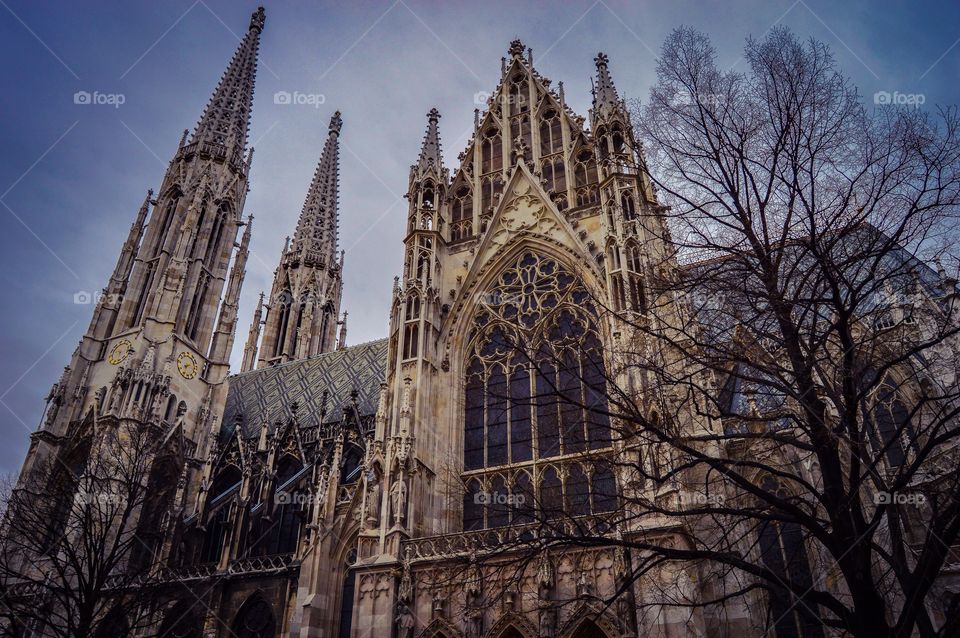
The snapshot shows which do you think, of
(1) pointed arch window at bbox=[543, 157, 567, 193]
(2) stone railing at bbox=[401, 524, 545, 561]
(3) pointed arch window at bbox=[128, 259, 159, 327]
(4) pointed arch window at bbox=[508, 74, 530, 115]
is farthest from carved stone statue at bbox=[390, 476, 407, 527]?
(3) pointed arch window at bbox=[128, 259, 159, 327]

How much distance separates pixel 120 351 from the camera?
29.5m

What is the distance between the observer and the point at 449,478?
1695 centimetres

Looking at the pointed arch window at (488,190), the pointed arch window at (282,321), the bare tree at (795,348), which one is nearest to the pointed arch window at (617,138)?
the pointed arch window at (488,190)

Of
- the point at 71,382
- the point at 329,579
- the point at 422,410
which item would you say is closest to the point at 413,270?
the point at 422,410

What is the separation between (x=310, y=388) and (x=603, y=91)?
58.3 ft

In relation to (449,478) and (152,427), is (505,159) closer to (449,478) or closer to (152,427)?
(449,478)

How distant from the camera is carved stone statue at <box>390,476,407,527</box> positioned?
51.7 ft

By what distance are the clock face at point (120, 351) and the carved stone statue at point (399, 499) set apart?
17863mm

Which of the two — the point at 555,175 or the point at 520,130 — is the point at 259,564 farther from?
the point at 520,130

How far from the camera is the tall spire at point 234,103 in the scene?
126ft

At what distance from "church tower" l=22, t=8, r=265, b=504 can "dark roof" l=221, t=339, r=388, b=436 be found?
1845 mm

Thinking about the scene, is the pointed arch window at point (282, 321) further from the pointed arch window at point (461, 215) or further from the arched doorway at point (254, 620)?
the arched doorway at point (254, 620)

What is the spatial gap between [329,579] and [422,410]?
15.8ft

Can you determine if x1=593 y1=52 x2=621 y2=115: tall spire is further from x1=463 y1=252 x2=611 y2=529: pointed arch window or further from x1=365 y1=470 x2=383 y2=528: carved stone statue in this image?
x1=365 y1=470 x2=383 y2=528: carved stone statue
